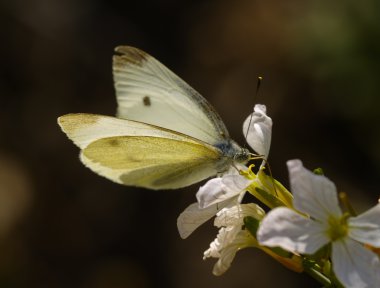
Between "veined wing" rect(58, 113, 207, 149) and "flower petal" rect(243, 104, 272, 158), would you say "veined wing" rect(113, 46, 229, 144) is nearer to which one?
"veined wing" rect(58, 113, 207, 149)

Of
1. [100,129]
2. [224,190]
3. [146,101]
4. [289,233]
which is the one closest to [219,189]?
[224,190]

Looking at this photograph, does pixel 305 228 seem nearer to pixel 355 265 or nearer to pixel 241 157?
pixel 355 265

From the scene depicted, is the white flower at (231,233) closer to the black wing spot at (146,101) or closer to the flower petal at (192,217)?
the flower petal at (192,217)

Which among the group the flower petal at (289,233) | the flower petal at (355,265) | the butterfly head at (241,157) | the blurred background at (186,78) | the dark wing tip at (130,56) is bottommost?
the blurred background at (186,78)

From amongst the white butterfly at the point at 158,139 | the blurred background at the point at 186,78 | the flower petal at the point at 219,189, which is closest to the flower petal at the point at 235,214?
the flower petal at the point at 219,189

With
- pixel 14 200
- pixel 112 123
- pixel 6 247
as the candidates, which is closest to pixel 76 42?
pixel 14 200

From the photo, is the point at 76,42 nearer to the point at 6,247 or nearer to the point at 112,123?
the point at 6,247
